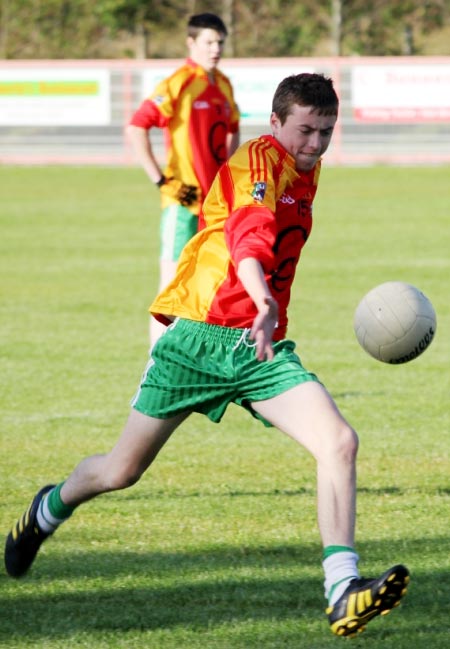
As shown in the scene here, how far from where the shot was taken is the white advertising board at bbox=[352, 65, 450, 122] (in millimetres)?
33156

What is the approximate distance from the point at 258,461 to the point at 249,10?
4357 centimetres

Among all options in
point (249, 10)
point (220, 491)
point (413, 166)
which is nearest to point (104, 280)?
point (220, 491)

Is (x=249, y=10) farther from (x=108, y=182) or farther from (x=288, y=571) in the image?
(x=288, y=571)

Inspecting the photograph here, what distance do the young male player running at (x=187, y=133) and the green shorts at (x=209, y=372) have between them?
4.07 metres

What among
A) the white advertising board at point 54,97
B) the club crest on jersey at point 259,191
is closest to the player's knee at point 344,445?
the club crest on jersey at point 259,191

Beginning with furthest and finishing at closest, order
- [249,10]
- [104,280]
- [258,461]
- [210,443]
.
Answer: [249,10]
[104,280]
[210,443]
[258,461]

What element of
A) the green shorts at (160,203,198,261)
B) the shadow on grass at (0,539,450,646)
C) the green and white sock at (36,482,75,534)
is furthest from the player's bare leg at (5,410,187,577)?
the green shorts at (160,203,198,261)

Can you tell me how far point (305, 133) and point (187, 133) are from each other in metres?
4.57

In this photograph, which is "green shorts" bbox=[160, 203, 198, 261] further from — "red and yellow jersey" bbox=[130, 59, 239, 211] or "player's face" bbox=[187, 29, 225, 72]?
"player's face" bbox=[187, 29, 225, 72]

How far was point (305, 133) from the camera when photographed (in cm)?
489

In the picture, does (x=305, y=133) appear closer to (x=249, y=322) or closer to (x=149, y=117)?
(x=249, y=322)

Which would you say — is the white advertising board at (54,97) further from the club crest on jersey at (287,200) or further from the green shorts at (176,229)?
the club crest on jersey at (287,200)

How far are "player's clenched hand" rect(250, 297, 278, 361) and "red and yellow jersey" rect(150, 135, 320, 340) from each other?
33 centimetres

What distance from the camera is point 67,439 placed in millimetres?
8031
